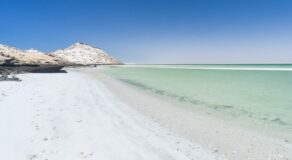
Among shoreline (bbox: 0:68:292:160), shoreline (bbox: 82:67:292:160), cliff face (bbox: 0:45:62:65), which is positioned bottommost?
shoreline (bbox: 82:67:292:160)

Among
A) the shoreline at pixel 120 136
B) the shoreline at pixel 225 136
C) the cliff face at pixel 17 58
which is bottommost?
the shoreline at pixel 225 136

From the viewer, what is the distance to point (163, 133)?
6.46 meters

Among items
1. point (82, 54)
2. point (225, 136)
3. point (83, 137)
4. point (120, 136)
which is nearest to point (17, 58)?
point (83, 137)

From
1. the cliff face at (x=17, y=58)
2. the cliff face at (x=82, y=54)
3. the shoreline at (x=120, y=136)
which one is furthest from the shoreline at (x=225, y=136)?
the cliff face at (x=82, y=54)

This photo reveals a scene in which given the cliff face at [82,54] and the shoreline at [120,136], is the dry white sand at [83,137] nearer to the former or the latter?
the shoreline at [120,136]

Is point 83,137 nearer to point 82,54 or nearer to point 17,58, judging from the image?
point 17,58

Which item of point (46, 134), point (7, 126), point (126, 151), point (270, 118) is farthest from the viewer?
point (270, 118)

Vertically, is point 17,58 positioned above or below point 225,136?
above

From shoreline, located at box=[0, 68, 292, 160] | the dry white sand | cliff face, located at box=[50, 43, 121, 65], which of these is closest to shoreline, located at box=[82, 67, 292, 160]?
shoreline, located at box=[0, 68, 292, 160]

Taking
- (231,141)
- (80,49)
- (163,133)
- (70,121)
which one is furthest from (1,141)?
(80,49)

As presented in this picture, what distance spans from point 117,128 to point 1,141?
278cm

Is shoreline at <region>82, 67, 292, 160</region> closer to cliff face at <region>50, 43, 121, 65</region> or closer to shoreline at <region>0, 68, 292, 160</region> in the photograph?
shoreline at <region>0, 68, 292, 160</region>

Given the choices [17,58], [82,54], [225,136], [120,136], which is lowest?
[225,136]

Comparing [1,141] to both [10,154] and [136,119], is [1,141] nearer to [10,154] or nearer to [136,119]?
[10,154]
